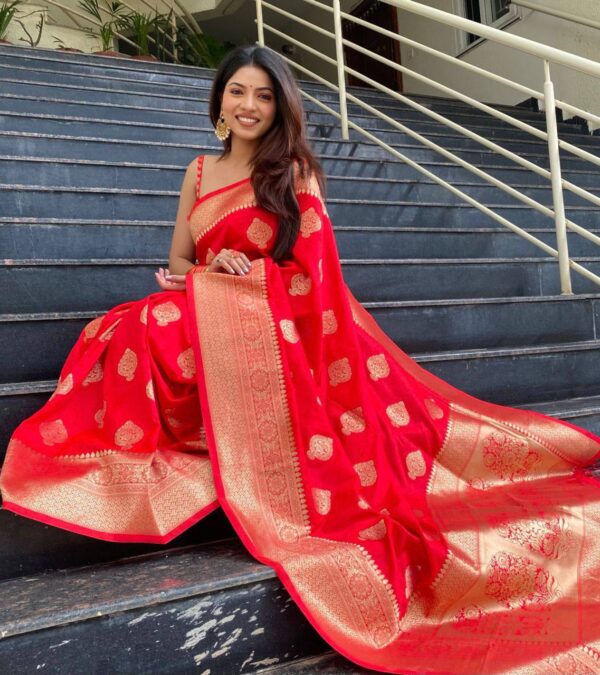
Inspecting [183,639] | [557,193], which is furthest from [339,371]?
[557,193]

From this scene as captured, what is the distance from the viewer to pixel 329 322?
1684mm

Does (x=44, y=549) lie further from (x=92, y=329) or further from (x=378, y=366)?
(x=378, y=366)

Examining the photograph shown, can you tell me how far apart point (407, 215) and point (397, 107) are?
1.88m

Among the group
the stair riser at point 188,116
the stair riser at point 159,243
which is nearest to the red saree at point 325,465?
the stair riser at point 159,243

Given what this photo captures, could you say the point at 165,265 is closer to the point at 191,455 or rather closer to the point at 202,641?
the point at 191,455

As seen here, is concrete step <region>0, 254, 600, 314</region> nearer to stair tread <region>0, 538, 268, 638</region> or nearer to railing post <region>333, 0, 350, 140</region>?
stair tread <region>0, 538, 268, 638</region>

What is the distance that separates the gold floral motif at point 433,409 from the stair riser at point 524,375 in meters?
0.25

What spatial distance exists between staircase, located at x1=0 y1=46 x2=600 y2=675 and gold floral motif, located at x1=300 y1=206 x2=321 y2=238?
0.45 m

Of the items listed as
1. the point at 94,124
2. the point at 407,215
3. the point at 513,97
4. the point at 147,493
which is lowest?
the point at 147,493

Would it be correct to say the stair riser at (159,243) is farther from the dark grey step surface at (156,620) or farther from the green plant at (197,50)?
the green plant at (197,50)

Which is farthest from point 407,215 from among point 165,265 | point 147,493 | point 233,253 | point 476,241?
point 147,493

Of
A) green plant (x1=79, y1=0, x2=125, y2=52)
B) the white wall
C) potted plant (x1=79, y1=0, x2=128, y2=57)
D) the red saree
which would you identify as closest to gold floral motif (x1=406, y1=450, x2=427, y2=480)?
the red saree

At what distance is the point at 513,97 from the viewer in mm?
5996

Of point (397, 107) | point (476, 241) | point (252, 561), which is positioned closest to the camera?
point (252, 561)
